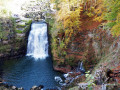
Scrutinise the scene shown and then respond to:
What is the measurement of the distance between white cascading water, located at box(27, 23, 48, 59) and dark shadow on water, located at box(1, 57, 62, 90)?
2.27m

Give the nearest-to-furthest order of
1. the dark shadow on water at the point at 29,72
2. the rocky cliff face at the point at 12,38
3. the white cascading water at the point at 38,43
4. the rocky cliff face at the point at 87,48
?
the rocky cliff face at the point at 87,48 → the dark shadow on water at the point at 29,72 → the rocky cliff face at the point at 12,38 → the white cascading water at the point at 38,43

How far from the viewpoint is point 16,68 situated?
70.7ft

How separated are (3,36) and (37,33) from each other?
726 cm

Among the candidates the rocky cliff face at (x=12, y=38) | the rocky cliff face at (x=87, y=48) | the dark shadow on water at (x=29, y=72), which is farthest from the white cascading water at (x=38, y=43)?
the rocky cliff face at (x=87, y=48)

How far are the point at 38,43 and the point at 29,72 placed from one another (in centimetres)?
860

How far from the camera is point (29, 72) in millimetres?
20125

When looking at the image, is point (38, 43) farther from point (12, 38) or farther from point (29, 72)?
point (29, 72)

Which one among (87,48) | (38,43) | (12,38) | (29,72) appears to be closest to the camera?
(87,48)

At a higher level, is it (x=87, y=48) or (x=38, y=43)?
(x=87, y=48)

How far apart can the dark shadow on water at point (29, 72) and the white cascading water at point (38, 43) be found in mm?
2268

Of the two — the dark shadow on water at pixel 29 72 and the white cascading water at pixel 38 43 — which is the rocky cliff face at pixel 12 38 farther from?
the dark shadow on water at pixel 29 72

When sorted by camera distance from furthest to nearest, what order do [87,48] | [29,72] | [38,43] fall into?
[38,43] → [29,72] → [87,48]

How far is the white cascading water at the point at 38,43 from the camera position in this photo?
26606 mm

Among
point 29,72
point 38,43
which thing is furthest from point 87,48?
point 38,43
